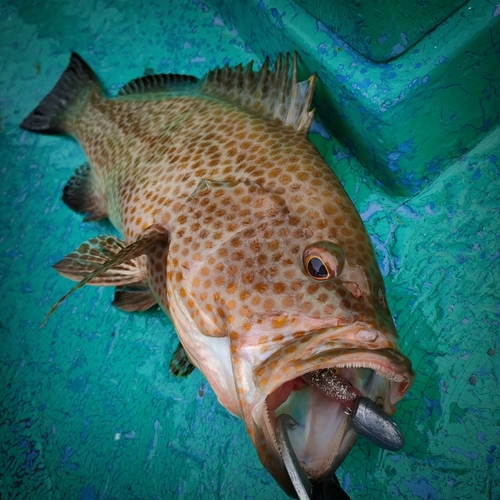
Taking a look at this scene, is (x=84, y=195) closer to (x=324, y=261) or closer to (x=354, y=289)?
(x=324, y=261)

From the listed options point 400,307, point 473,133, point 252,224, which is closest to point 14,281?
point 252,224

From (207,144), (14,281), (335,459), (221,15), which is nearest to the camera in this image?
(335,459)

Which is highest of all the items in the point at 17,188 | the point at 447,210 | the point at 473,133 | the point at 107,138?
the point at 107,138

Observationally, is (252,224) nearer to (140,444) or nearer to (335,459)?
(335,459)

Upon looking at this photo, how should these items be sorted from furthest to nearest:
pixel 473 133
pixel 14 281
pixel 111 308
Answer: pixel 14 281, pixel 111 308, pixel 473 133

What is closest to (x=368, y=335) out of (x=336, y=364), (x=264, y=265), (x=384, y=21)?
(x=336, y=364)

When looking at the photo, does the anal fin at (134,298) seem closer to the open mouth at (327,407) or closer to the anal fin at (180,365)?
the anal fin at (180,365)
